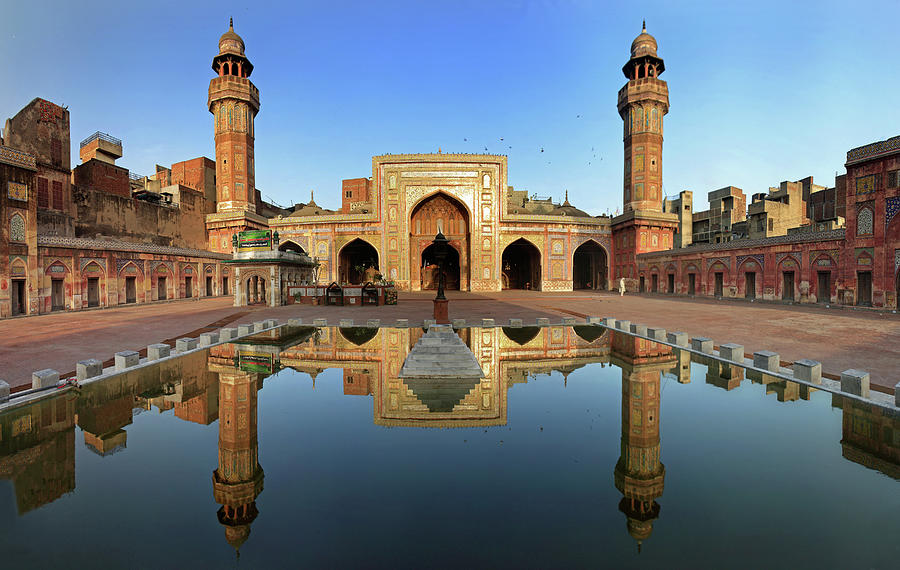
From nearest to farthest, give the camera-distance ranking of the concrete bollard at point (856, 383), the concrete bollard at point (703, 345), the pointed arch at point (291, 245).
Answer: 1. the concrete bollard at point (856, 383)
2. the concrete bollard at point (703, 345)
3. the pointed arch at point (291, 245)

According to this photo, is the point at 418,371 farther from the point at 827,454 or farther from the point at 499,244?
the point at 499,244

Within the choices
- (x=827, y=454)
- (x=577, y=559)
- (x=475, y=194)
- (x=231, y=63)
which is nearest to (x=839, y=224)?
(x=475, y=194)

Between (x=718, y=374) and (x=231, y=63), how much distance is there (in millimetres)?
40017

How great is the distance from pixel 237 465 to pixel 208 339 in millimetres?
6739

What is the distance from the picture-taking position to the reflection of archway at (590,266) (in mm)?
37250

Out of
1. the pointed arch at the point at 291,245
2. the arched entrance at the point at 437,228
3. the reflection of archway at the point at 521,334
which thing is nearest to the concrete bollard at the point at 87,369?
the reflection of archway at the point at 521,334

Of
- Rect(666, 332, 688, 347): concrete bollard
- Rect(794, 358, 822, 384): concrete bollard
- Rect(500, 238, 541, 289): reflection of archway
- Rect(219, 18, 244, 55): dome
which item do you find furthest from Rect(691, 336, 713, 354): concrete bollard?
Rect(219, 18, 244, 55): dome

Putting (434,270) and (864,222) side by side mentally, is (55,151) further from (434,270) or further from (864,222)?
(864,222)

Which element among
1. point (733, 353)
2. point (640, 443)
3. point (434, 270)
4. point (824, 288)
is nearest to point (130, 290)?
point (434, 270)

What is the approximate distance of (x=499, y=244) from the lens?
111 feet

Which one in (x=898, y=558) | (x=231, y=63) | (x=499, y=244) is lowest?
(x=898, y=558)

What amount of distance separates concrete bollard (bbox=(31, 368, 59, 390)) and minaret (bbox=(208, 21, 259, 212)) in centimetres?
3057

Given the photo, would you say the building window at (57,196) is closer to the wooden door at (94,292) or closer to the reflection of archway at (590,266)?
the wooden door at (94,292)

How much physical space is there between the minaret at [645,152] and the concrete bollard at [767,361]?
1044 inches
